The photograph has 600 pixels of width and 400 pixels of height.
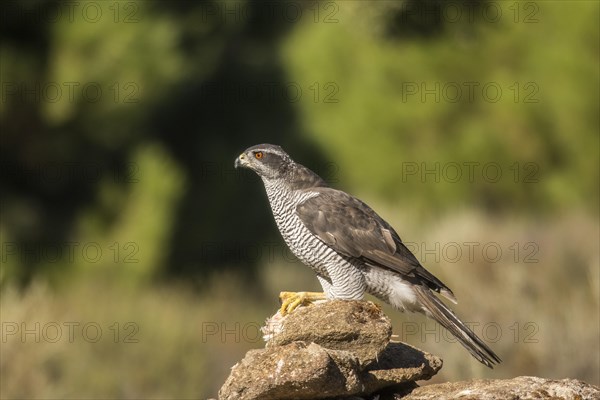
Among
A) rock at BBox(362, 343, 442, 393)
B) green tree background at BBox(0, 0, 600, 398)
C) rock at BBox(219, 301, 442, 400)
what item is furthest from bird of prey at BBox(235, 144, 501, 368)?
green tree background at BBox(0, 0, 600, 398)

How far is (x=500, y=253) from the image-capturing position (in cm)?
1911

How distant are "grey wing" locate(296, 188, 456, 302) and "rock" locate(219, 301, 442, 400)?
0.67 metres

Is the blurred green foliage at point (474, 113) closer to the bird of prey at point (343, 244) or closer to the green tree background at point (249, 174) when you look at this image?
the green tree background at point (249, 174)

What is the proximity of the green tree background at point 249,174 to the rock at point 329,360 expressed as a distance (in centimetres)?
638

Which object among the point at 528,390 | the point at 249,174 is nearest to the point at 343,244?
the point at 528,390

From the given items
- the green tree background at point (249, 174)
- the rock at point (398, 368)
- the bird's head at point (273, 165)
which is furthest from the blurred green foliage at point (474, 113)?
the rock at point (398, 368)

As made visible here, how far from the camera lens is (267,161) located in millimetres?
7754

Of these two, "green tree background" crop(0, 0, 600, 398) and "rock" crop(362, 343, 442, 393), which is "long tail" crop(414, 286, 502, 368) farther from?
"green tree background" crop(0, 0, 600, 398)

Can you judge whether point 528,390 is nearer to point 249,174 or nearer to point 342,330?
point 342,330

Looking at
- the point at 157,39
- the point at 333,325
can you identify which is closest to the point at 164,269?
the point at 157,39

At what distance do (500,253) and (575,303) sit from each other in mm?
2556

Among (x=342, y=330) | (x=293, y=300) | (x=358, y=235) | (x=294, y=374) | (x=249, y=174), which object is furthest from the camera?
(x=249, y=174)

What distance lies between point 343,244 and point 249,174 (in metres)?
15.9

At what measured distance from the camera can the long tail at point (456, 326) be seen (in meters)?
7.00
